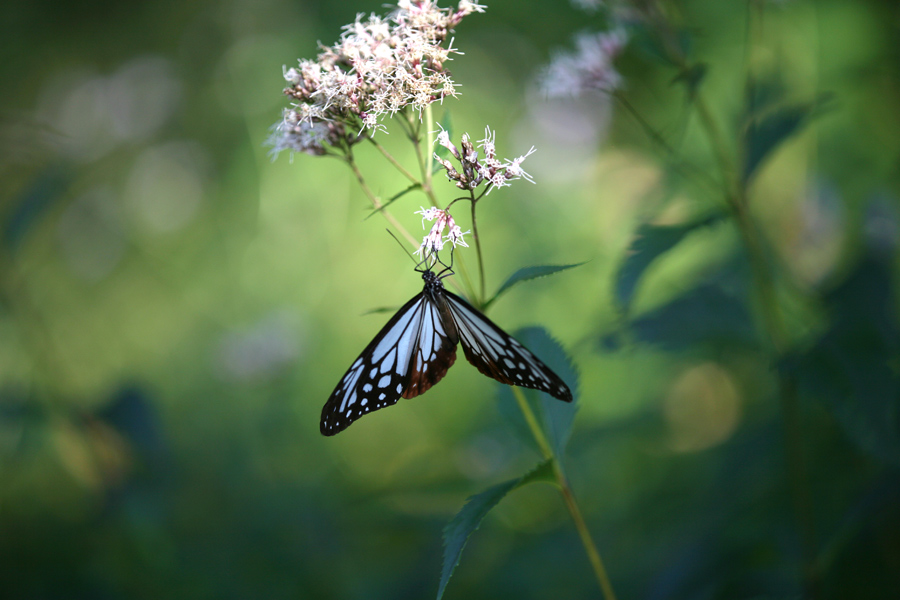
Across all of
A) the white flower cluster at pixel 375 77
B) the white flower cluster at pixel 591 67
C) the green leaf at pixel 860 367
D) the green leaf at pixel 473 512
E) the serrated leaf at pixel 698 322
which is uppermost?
the white flower cluster at pixel 591 67

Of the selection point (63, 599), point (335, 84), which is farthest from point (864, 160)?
point (63, 599)

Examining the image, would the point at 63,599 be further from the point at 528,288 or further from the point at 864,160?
the point at 864,160

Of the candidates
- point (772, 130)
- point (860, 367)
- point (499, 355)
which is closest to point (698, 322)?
point (860, 367)

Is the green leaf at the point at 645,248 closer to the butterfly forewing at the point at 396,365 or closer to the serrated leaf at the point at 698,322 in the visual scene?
the serrated leaf at the point at 698,322

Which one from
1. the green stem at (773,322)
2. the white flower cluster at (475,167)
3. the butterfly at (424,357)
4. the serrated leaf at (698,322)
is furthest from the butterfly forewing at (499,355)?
the green stem at (773,322)

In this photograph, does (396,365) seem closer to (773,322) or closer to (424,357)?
(424,357)

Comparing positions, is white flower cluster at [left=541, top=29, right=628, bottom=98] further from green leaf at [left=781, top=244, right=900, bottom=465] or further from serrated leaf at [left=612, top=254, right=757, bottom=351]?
green leaf at [left=781, top=244, right=900, bottom=465]

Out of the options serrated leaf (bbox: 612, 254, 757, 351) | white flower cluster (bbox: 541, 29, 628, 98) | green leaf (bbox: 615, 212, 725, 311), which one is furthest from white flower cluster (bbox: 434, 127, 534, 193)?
white flower cluster (bbox: 541, 29, 628, 98)
